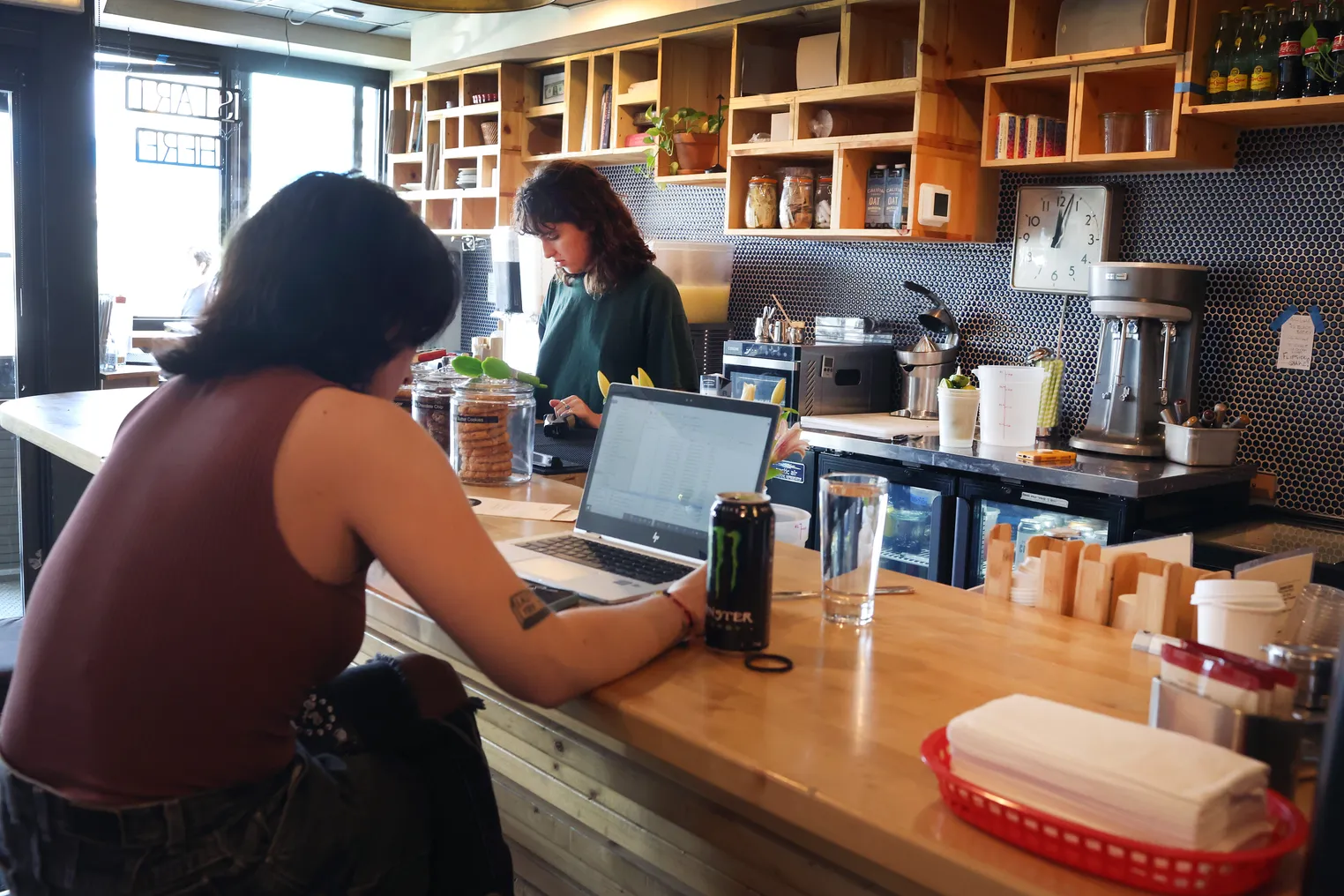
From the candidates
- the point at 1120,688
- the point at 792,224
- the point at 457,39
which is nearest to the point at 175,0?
the point at 457,39

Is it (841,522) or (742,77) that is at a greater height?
(742,77)

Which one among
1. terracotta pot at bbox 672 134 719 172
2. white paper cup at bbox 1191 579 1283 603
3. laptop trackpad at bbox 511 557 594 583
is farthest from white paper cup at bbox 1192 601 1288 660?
terracotta pot at bbox 672 134 719 172

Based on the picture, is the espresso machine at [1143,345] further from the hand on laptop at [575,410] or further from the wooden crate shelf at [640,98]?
the wooden crate shelf at [640,98]

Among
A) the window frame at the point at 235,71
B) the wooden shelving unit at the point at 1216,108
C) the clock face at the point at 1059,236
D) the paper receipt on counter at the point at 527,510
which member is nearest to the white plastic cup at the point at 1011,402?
the clock face at the point at 1059,236

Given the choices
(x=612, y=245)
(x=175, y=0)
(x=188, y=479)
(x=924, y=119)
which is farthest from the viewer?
(x=175, y=0)

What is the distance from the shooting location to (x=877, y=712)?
122 cm

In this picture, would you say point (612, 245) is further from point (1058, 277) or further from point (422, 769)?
point (422, 769)

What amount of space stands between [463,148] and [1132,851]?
580cm

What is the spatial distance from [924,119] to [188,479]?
3279 millimetres

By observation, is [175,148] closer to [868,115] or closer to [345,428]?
[868,115]

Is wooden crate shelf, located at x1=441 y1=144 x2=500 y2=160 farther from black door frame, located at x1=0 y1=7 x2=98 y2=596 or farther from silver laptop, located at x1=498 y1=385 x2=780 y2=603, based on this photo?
silver laptop, located at x1=498 y1=385 x2=780 y2=603

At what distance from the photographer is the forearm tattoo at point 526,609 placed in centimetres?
123

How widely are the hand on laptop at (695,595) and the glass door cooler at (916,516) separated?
7.24ft

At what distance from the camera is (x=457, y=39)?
595 centimetres
